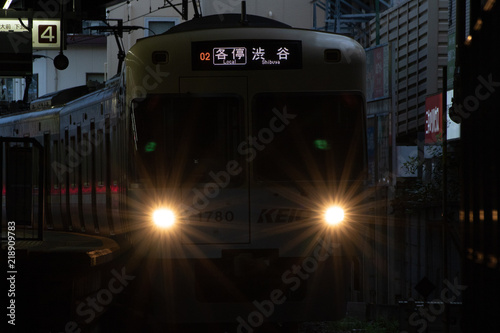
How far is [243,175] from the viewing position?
9.84 meters

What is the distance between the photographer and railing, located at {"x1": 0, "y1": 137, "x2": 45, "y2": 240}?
10383 millimetres

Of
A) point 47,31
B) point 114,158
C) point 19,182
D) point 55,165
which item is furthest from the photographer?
point 55,165

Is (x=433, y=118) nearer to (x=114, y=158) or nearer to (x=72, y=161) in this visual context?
(x=72, y=161)

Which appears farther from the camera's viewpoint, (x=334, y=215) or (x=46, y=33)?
(x=46, y=33)

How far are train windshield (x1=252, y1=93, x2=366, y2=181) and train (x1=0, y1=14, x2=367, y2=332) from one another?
11 millimetres

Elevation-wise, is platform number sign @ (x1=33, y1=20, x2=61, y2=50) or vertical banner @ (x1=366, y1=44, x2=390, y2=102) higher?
vertical banner @ (x1=366, y1=44, x2=390, y2=102)

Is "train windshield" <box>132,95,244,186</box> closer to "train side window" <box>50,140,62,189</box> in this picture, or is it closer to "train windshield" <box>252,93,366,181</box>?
"train windshield" <box>252,93,366,181</box>

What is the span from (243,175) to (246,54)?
1319 millimetres

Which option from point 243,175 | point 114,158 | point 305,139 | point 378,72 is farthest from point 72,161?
point 378,72

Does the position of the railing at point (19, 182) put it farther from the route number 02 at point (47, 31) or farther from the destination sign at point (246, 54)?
the route number 02 at point (47, 31)

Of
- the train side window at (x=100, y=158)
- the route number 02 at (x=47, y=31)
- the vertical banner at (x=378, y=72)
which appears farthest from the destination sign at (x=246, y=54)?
the vertical banner at (x=378, y=72)

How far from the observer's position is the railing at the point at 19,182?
34.1 ft

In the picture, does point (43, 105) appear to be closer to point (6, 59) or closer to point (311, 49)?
point (6, 59)

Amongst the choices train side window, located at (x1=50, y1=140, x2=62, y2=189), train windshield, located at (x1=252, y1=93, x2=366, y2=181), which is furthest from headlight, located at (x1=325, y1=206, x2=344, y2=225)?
train side window, located at (x1=50, y1=140, x2=62, y2=189)
